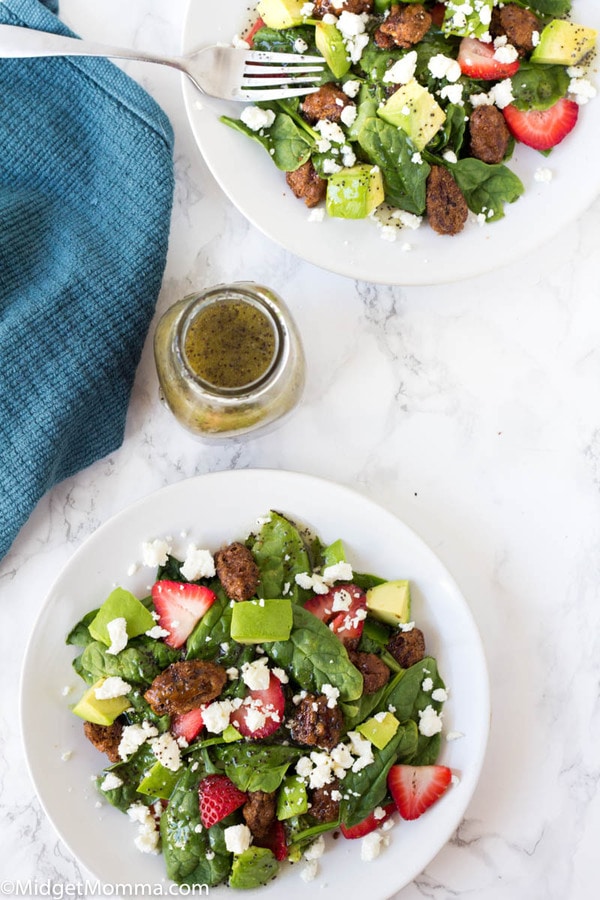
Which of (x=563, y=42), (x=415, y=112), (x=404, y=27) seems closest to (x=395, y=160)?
(x=415, y=112)

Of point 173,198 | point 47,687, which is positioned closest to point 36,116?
point 173,198

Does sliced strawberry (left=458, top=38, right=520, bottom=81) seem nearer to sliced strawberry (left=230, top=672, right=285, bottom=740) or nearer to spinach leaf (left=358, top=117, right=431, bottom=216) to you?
spinach leaf (left=358, top=117, right=431, bottom=216)

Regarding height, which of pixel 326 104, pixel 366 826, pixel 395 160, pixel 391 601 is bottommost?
pixel 366 826

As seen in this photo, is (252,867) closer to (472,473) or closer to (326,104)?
(472,473)

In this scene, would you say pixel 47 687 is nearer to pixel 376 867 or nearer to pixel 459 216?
pixel 376 867

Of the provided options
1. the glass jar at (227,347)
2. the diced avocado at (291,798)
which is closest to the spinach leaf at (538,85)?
the glass jar at (227,347)

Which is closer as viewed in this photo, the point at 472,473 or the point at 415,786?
the point at 415,786

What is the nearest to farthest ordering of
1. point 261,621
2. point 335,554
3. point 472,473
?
point 261,621 < point 335,554 < point 472,473

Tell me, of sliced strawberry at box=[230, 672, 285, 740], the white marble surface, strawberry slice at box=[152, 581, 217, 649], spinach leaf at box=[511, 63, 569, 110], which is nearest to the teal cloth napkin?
the white marble surface
